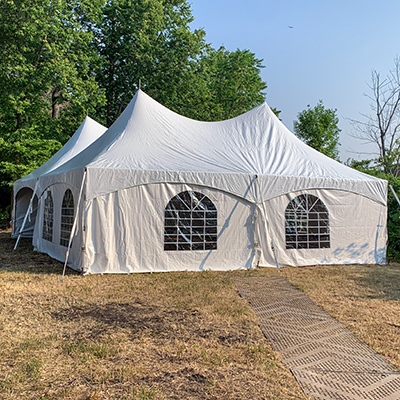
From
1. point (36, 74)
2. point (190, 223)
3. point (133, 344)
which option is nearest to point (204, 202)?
point (190, 223)

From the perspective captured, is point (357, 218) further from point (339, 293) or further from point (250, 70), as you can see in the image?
point (250, 70)

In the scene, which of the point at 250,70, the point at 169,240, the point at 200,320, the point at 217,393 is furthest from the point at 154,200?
the point at 250,70

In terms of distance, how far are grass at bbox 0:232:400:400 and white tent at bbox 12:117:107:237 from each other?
19.7 feet

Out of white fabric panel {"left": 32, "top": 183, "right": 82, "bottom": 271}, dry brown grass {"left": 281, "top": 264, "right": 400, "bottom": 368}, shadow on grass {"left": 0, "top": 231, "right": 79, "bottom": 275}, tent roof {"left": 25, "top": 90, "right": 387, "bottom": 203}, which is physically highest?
tent roof {"left": 25, "top": 90, "right": 387, "bottom": 203}

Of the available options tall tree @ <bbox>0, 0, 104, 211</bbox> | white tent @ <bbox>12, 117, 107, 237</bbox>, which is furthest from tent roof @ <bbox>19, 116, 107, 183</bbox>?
tall tree @ <bbox>0, 0, 104, 211</bbox>

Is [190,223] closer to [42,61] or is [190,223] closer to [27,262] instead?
[27,262]

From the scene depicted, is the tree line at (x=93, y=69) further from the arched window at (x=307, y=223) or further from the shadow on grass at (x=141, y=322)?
the shadow on grass at (x=141, y=322)

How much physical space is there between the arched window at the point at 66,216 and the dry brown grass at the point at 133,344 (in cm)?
191

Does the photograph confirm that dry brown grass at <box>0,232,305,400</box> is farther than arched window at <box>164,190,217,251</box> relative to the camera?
No

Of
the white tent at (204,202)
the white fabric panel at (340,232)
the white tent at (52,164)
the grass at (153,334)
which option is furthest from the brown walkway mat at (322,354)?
the white tent at (52,164)

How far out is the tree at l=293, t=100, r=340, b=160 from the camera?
99.5 ft

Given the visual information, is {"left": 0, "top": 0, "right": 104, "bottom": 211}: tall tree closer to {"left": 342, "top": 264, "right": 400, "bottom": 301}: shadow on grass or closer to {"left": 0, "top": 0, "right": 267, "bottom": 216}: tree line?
{"left": 0, "top": 0, "right": 267, "bottom": 216}: tree line

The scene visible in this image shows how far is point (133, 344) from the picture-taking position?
368 centimetres

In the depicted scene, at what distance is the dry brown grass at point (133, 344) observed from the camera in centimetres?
283
